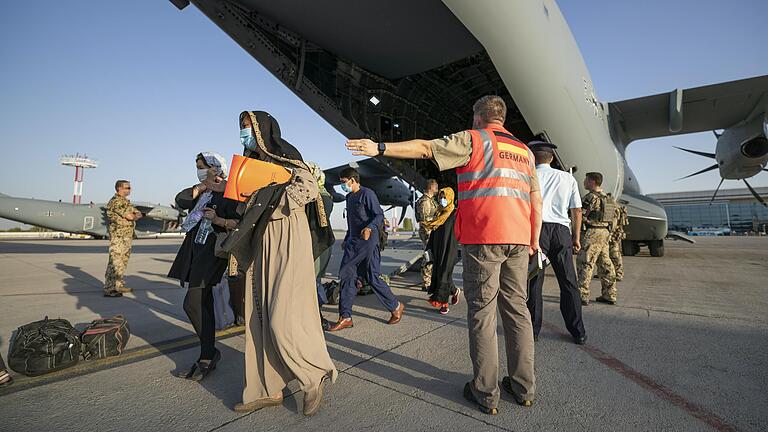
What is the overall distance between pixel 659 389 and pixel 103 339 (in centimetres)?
401

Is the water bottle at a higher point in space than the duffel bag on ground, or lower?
higher

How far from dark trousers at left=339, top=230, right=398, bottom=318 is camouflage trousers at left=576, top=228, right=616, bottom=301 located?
281 cm

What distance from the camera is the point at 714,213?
236ft

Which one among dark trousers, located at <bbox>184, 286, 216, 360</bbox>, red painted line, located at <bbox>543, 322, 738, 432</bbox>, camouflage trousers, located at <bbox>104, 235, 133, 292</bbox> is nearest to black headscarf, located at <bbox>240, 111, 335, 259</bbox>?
dark trousers, located at <bbox>184, 286, 216, 360</bbox>

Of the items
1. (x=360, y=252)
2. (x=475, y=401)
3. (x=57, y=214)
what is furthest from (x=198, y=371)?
(x=57, y=214)

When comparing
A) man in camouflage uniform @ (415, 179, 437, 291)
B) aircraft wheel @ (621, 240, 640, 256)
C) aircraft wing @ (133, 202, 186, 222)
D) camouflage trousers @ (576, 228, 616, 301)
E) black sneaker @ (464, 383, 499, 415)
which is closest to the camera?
black sneaker @ (464, 383, 499, 415)

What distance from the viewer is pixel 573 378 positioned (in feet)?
7.62

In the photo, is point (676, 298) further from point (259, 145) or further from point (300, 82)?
point (300, 82)

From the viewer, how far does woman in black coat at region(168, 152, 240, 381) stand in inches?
95.3

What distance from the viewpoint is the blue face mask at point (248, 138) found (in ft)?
7.43

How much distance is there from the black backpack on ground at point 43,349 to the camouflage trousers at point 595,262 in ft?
17.8

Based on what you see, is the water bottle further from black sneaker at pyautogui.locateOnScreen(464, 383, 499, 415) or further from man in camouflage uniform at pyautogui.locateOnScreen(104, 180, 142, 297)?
man in camouflage uniform at pyautogui.locateOnScreen(104, 180, 142, 297)

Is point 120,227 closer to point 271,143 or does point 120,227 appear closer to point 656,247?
point 271,143

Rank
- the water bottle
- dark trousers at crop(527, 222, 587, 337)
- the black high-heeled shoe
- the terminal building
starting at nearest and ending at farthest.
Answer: the black high-heeled shoe < the water bottle < dark trousers at crop(527, 222, 587, 337) < the terminal building
